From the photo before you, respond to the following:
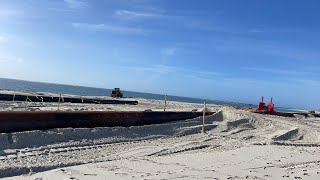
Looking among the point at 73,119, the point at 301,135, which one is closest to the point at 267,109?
the point at 301,135

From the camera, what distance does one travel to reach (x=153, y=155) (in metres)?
9.01

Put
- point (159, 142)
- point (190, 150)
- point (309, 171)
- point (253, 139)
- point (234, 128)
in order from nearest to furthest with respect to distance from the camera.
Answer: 1. point (309, 171)
2. point (190, 150)
3. point (159, 142)
4. point (253, 139)
5. point (234, 128)

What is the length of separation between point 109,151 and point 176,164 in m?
1.90

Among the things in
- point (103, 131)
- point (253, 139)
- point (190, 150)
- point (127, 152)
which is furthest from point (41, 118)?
point (253, 139)

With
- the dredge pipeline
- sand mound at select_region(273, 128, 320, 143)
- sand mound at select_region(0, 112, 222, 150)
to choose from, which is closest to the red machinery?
sand mound at select_region(273, 128, 320, 143)

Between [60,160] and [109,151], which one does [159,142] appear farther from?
[60,160]

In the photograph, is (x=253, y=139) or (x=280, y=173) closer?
(x=280, y=173)

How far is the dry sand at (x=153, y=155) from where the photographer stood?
702 cm

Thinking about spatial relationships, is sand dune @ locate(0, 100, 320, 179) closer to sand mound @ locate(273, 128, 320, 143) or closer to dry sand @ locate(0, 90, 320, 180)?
dry sand @ locate(0, 90, 320, 180)

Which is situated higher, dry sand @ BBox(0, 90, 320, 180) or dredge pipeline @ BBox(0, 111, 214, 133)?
dredge pipeline @ BBox(0, 111, 214, 133)

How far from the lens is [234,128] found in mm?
14969

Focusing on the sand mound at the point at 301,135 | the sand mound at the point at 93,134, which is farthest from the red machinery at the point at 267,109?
the sand mound at the point at 93,134

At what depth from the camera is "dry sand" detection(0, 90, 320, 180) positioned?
7.02 metres

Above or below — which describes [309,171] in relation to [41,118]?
below
